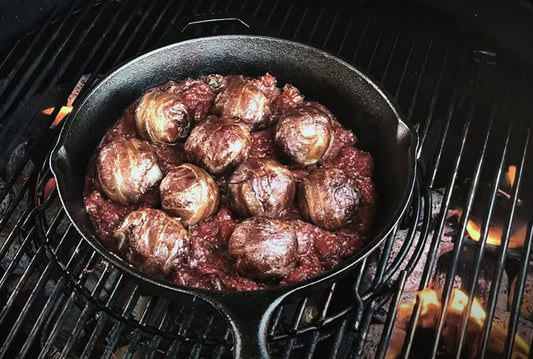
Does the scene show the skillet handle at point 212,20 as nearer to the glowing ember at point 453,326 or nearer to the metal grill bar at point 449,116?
the metal grill bar at point 449,116

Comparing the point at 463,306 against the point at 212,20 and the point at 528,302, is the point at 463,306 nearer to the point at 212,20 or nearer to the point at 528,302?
the point at 528,302

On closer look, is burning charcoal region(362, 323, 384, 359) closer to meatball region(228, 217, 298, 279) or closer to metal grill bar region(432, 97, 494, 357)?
metal grill bar region(432, 97, 494, 357)

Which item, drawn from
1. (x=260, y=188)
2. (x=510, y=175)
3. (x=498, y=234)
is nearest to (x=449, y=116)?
(x=510, y=175)

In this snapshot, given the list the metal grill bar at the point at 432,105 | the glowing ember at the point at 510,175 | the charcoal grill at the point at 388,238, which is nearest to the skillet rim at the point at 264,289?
the charcoal grill at the point at 388,238

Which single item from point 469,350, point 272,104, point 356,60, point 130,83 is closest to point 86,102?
point 130,83

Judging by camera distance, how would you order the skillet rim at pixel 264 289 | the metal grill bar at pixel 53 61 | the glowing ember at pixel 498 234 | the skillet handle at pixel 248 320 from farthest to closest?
the metal grill bar at pixel 53 61
the glowing ember at pixel 498 234
the skillet rim at pixel 264 289
the skillet handle at pixel 248 320
